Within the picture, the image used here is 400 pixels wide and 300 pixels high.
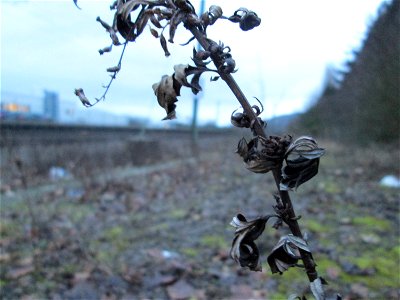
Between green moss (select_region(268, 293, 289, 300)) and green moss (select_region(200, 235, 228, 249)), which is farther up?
green moss (select_region(200, 235, 228, 249))

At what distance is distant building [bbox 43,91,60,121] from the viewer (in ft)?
42.6

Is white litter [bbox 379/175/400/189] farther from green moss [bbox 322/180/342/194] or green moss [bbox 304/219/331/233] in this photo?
green moss [bbox 304/219/331/233]

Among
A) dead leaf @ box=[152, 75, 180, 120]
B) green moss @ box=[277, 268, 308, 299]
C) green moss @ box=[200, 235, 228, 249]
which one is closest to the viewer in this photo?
dead leaf @ box=[152, 75, 180, 120]

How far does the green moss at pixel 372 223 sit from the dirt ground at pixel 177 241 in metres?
0.01

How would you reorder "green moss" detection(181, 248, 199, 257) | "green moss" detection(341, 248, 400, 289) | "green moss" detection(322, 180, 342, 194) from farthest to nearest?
1. "green moss" detection(322, 180, 342, 194)
2. "green moss" detection(181, 248, 199, 257)
3. "green moss" detection(341, 248, 400, 289)

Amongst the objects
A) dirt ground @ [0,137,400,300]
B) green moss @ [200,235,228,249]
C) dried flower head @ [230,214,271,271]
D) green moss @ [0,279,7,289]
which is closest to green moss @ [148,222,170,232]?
dirt ground @ [0,137,400,300]

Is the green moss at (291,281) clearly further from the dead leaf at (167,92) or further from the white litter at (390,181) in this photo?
the white litter at (390,181)

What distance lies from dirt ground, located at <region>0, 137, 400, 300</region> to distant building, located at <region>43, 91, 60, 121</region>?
554 cm

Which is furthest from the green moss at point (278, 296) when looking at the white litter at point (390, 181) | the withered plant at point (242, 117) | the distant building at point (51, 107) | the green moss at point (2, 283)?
the distant building at point (51, 107)

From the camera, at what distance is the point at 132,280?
3277mm

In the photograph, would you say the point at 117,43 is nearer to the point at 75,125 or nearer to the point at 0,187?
the point at 0,187

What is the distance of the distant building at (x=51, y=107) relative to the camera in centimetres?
1299

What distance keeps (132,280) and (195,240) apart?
4.28 feet

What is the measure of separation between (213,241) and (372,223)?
2098 mm
